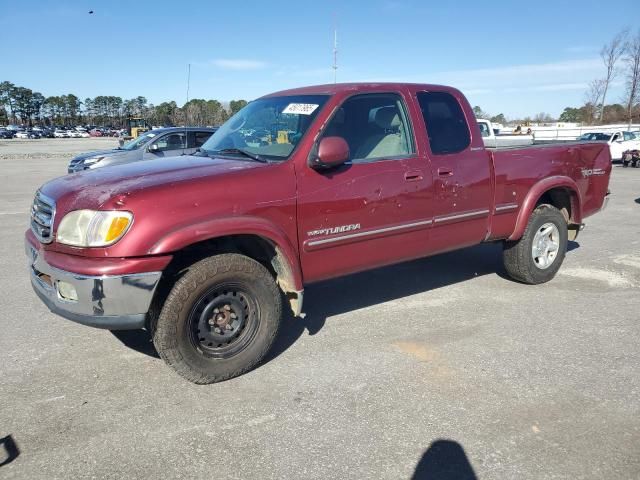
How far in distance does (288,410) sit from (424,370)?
1.08m

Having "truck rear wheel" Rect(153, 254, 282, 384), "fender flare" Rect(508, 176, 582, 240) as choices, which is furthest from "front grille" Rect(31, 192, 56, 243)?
"fender flare" Rect(508, 176, 582, 240)

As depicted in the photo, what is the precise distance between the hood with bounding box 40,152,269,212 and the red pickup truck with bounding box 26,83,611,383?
0.02m

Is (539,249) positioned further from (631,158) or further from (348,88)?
(631,158)

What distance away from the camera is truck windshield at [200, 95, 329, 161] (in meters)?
4.05

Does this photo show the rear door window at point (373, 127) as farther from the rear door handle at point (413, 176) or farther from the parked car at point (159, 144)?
the parked car at point (159, 144)

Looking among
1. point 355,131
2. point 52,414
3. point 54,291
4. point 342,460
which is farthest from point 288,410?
point 355,131

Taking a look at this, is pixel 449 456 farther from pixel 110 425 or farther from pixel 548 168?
pixel 548 168

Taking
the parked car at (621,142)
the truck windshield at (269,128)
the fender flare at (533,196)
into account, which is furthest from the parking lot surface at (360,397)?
the parked car at (621,142)

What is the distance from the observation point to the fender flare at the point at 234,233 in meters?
3.22

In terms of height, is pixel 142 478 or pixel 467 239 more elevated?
pixel 467 239

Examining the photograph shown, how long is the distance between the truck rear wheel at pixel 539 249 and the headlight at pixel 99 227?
13.3 ft

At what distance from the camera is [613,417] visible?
3.16m

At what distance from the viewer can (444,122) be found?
4.83 m

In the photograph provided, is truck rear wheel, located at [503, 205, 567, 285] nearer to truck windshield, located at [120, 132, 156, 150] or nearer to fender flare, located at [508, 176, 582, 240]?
fender flare, located at [508, 176, 582, 240]
